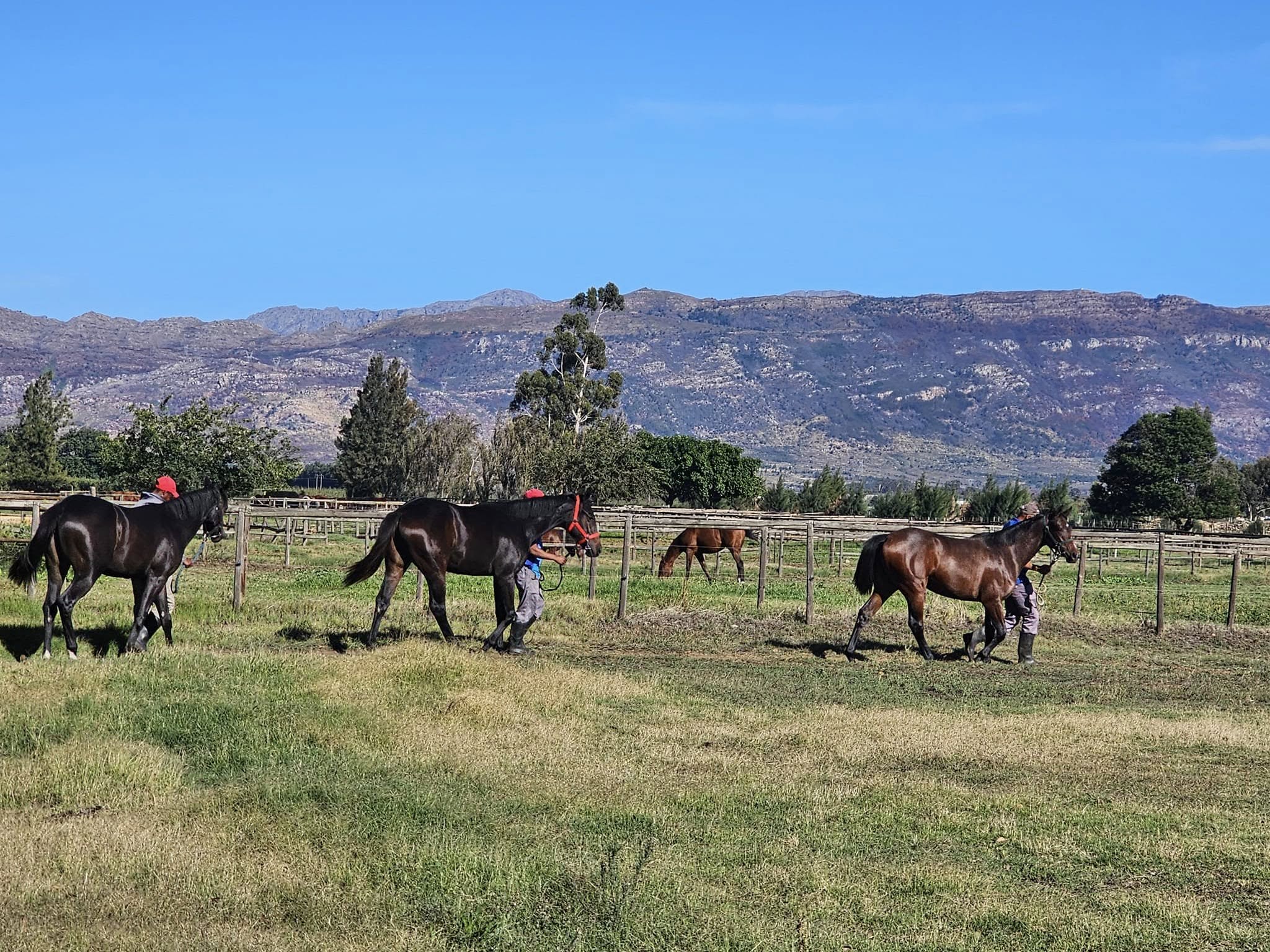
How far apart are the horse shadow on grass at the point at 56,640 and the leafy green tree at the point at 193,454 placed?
27158 millimetres

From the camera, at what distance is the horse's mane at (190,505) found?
1560 cm

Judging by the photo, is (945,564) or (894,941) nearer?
(894,941)

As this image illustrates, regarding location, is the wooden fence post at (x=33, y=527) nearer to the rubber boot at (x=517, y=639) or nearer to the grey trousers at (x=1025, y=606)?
the rubber boot at (x=517, y=639)

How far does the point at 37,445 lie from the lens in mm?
75625

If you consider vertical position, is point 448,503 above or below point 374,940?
above

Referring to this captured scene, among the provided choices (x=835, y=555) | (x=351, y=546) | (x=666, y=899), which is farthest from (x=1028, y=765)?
(x=835, y=555)

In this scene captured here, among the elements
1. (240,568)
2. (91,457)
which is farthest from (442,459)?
(240,568)

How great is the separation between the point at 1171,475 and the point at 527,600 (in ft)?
290

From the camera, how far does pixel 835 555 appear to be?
46.5 metres

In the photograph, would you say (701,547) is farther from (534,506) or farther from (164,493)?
(164,493)

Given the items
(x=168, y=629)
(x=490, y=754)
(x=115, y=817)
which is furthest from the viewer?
(x=168, y=629)

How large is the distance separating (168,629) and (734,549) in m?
19.6

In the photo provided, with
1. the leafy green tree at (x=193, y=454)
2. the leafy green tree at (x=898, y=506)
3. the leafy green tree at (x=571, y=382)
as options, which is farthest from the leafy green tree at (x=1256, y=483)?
the leafy green tree at (x=193, y=454)

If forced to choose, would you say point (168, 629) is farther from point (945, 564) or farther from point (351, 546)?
point (351, 546)
